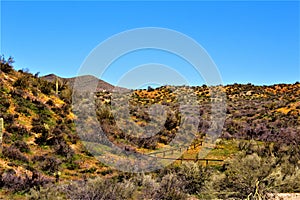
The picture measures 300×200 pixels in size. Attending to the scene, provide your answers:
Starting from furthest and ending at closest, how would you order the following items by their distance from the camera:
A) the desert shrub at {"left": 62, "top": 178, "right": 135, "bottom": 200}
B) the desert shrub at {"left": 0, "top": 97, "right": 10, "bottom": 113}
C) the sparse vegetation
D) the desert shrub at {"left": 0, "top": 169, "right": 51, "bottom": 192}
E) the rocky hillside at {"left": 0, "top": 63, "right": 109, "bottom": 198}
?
the desert shrub at {"left": 0, "top": 97, "right": 10, "bottom": 113}
the rocky hillside at {"left": 0, "top": 63, "right": 109, "bottom": 198}
the desert shrub at {"left": 0, "top": 169, "right": 51, "bottom": 192}
the sparse vegetation
the desert shrub at {"left": 62, "top": 178, "right": 135, "bottom": 200}

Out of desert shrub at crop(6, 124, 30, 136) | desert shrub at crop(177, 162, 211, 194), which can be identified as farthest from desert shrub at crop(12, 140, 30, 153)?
desert shrub at crop(177, 162, 211, 194)

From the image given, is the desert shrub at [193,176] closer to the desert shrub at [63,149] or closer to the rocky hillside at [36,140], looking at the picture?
the rocky hillside at [36,140]

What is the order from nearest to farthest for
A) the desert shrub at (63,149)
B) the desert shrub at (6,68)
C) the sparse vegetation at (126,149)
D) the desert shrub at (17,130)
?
the sparse vegetation at (126,149)
the desert shrub at (63,149)
the desert shrub at (17,130)
the desert shrub at (6,68)

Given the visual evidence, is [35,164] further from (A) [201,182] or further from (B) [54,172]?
(A) [201,182]

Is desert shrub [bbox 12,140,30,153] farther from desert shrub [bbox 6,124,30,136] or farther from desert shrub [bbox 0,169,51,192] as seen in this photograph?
desert shrub [bbox 0,169,51,192]

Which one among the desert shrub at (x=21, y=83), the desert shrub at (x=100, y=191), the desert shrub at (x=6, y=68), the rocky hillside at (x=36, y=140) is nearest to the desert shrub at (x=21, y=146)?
the rocky hillside at (x=36, y=140)

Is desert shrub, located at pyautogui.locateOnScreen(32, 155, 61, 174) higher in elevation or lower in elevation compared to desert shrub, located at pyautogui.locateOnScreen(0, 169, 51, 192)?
higher

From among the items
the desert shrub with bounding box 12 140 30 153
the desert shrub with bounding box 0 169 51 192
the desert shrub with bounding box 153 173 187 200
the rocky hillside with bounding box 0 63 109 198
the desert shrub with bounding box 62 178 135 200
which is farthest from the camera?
the desert shrub with bounding box 12 140 30 153

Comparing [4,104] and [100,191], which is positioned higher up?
[4,104]

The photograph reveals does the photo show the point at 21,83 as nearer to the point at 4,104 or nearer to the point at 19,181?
the point at 4,104

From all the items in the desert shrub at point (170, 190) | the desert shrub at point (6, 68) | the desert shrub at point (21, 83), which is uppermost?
the desert shrub at point (6, 68)

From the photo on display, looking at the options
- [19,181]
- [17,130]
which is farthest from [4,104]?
[19,181]

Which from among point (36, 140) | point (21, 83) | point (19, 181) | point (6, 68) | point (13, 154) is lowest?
point (19, 181)

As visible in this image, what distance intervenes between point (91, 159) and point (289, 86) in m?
49.7
